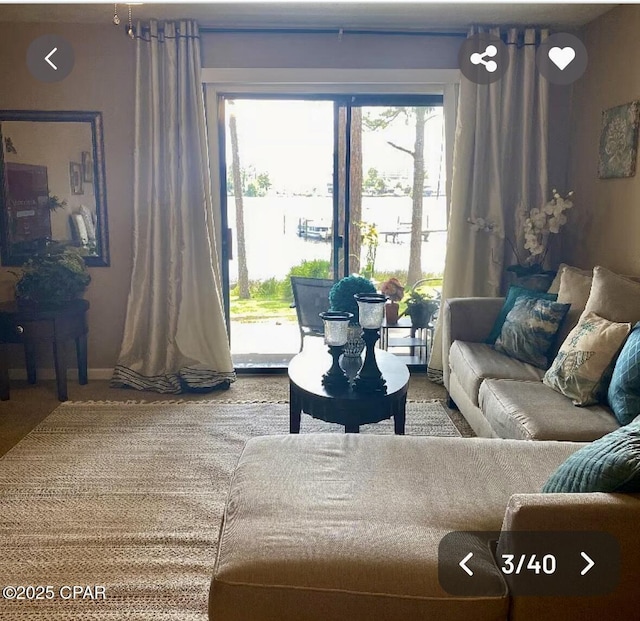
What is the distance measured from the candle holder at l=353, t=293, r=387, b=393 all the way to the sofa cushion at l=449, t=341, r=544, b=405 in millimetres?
687

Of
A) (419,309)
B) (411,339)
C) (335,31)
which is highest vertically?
(335,31)

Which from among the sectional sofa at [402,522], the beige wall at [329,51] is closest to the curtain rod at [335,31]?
the beige wall at [329,51]

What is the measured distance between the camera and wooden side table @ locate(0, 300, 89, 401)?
147 inches

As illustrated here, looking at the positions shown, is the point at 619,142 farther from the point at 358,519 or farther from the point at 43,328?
the point at 43,328

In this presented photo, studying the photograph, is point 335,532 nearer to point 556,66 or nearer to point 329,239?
point 329,239

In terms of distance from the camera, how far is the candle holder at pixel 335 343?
2.55m

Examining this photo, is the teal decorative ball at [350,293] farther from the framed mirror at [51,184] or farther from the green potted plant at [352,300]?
the framed mirror at [51,184]

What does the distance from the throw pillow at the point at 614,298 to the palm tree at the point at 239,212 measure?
8.24 feet

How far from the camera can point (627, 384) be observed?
7.63ft

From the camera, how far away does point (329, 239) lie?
4.51 metres

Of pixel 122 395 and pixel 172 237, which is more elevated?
pixel 172 237

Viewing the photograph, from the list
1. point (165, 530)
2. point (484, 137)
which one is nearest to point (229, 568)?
point (165, 530)

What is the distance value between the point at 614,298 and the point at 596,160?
1.46m

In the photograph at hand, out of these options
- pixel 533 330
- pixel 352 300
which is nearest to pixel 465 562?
pixel 352 300
